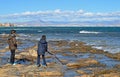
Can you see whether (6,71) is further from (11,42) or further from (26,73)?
(11,42)

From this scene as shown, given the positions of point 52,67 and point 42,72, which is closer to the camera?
point 42,72

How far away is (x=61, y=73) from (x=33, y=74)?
4.97 feet

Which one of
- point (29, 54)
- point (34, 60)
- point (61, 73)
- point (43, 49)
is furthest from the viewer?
point (29, 54)

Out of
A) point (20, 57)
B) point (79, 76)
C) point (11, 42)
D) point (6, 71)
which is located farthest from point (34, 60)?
point (79, 76)

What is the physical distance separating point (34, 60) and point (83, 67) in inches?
199

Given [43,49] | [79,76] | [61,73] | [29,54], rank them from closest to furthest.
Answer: [79,76]
[61,73]
[43,49]
[29,54]

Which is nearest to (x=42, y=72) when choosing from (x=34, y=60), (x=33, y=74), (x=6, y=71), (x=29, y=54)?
(x=33, y=74)

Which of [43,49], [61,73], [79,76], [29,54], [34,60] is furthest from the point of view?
[29,54]

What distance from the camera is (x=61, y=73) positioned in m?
20.3

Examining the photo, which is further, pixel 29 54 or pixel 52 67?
pixel 29 54

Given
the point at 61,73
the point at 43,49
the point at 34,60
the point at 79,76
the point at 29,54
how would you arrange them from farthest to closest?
1. the point at 29,54
2. the point at 34,60
3. the point at 43,49
4. the point at 61,73
5. the point at 79,76

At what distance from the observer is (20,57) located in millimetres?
28219

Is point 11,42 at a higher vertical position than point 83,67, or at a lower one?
higher

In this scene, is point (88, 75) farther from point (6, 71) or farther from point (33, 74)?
point (6, 71)
